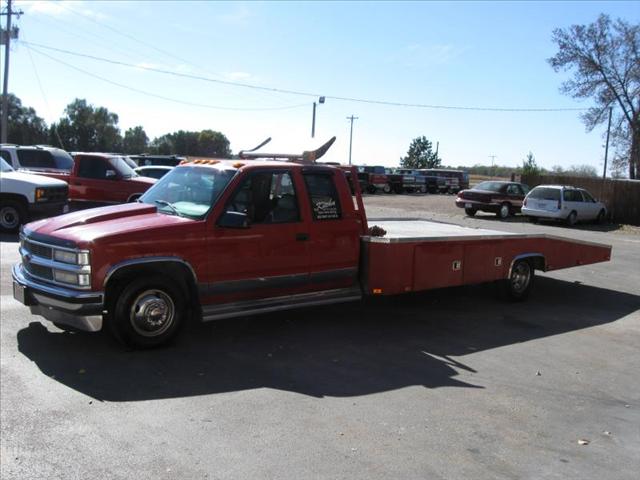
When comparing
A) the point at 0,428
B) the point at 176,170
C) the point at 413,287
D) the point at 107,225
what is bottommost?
the point at 0,428

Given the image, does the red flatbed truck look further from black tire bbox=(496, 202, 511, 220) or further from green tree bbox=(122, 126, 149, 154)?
green tree bbox=(122, 126, 149, 154)

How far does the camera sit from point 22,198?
44.7 ft

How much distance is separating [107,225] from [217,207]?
1062mm

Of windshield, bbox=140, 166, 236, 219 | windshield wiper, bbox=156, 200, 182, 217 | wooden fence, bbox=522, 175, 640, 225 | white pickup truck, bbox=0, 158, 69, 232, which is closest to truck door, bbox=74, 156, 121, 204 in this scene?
white pickup truck, bbox=0, 158, 69, 232

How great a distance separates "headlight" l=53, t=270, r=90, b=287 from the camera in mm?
5309

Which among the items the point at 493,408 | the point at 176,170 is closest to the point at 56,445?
the point at 493,408

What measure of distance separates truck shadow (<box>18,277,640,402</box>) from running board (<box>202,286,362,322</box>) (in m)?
0.36

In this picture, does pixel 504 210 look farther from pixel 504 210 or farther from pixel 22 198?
pixel 22 198

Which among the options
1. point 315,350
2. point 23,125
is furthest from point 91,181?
point 23,125

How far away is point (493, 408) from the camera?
479cm

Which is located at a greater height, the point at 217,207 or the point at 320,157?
the point at 320,157

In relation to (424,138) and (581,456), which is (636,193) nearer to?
(581,456)

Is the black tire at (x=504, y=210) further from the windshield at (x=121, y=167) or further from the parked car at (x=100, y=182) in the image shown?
the windshield at (x=121, y=167)

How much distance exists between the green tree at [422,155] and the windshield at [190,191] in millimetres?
102240
